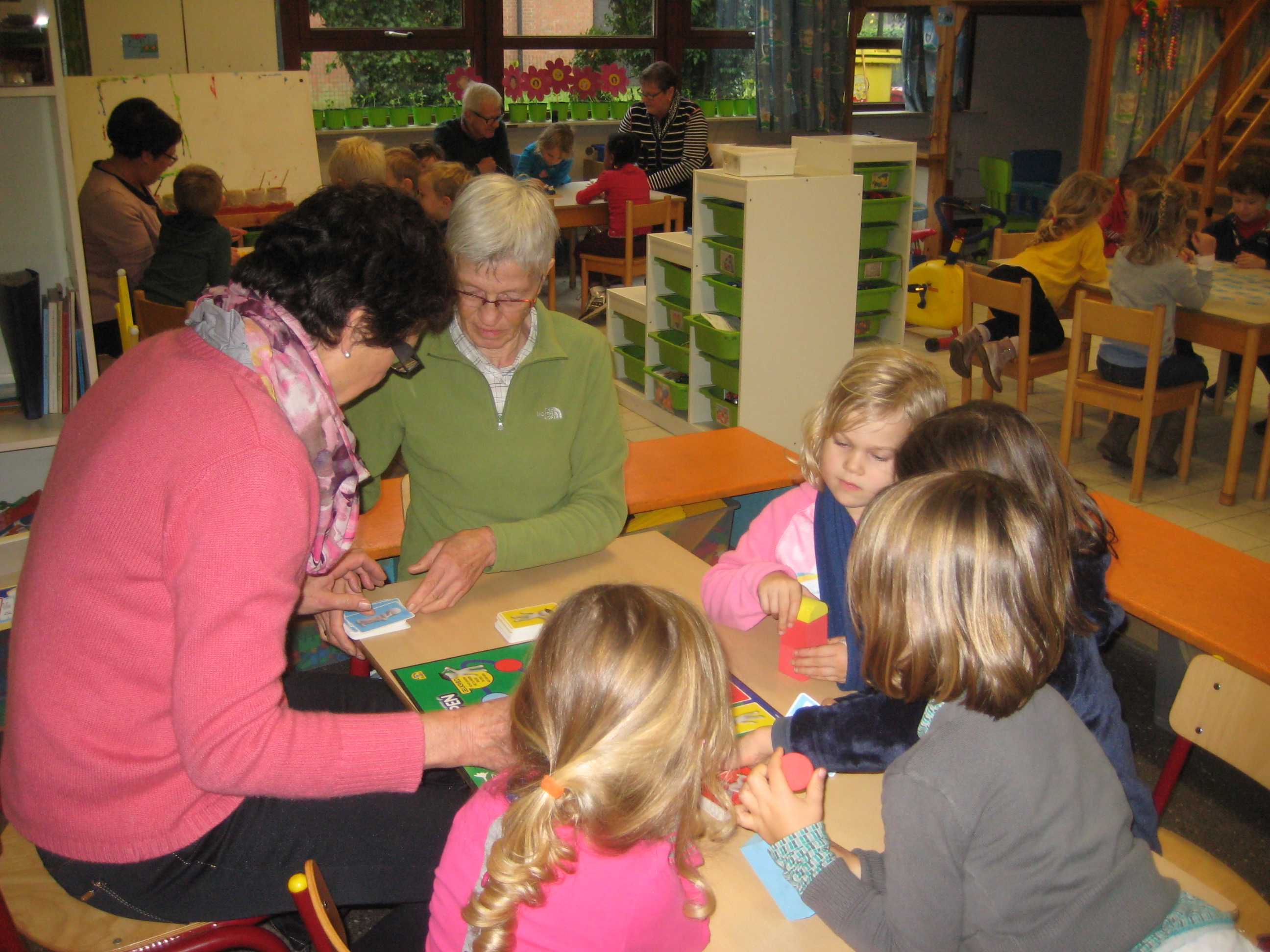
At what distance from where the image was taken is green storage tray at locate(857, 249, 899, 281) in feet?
16.9

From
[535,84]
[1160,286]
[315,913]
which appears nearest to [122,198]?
[315,913]

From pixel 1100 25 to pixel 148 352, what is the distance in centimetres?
836

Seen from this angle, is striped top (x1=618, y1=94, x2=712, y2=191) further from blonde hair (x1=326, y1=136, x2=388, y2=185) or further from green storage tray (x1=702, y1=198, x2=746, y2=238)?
green storage tray (x1=702, y1=198, x2=746, y2=238)

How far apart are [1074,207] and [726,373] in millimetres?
1897

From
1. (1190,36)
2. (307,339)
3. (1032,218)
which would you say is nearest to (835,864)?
(307,339)

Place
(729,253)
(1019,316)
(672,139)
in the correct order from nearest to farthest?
(729,253) → (1019,316) → (672,139)

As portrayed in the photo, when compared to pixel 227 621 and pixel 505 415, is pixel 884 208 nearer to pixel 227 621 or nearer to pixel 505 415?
pixel 505 415

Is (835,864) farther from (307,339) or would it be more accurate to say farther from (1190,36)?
(1190,36)

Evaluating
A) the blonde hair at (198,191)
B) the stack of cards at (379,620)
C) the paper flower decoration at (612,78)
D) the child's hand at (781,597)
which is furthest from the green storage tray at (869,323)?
the paper flower decoration at (612,78)

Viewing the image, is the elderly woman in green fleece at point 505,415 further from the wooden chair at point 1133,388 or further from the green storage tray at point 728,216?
the wooden chair at point 1133,388

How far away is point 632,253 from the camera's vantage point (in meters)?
6.32

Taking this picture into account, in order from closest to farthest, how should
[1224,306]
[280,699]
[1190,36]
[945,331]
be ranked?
1. [280,699]
2. [1224,306]
3. [945,331]
4. [1190,36]

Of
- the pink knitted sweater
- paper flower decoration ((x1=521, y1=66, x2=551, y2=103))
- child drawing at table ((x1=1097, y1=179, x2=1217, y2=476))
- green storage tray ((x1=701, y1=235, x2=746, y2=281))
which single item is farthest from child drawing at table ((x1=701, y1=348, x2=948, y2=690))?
paper flower decoration ((x1=521, y1=66, x2=551, y2=103))

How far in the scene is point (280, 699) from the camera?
1.16 metres
